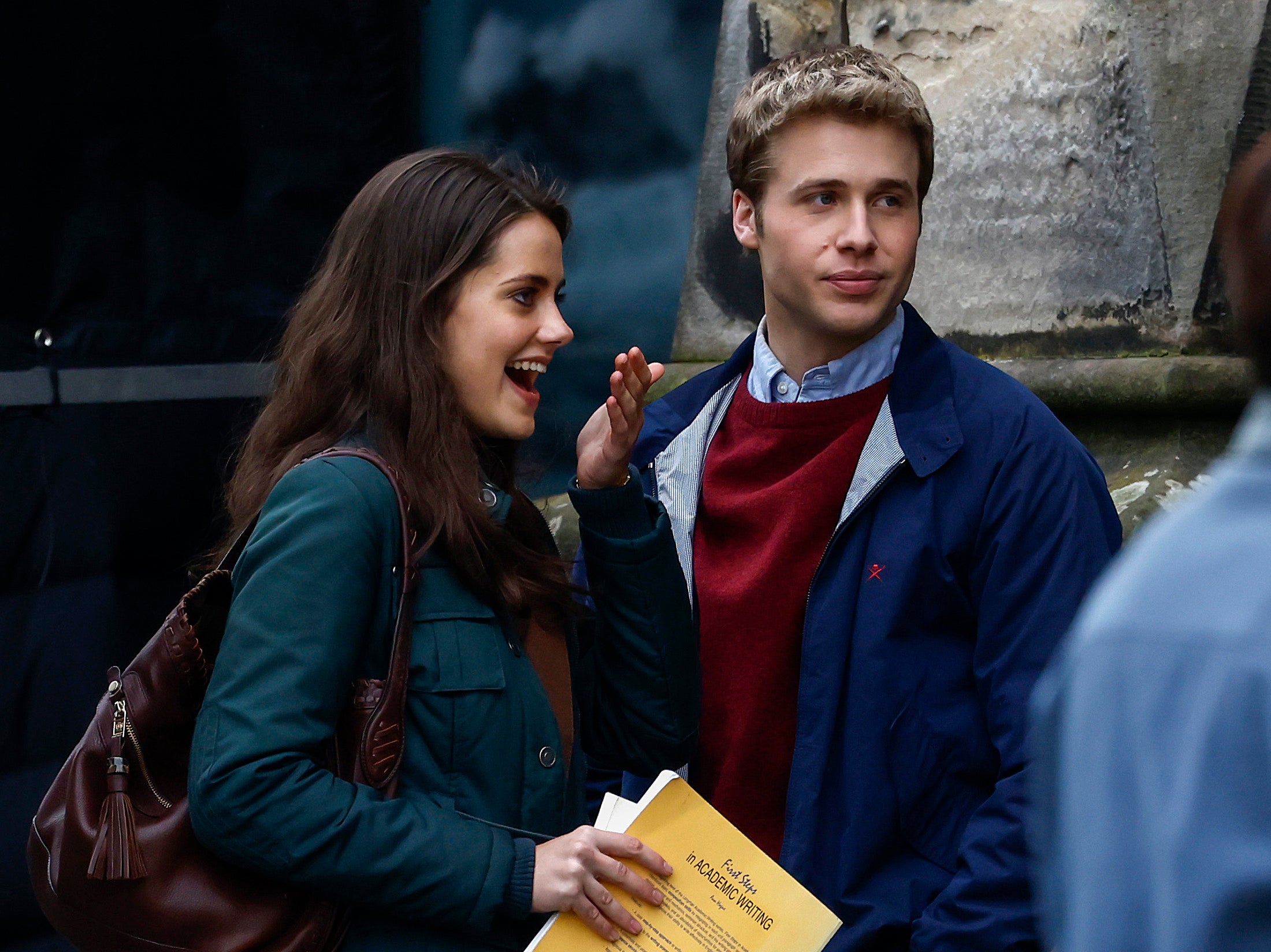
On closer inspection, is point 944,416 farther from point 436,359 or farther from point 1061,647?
point 436,359

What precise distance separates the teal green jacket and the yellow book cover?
0.34 ft

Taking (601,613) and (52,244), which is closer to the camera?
(601,613)

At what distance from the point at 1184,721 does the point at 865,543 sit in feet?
4.43

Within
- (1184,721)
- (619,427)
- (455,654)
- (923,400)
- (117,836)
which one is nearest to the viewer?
(1184,721)

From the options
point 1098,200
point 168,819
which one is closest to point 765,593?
point 168,819

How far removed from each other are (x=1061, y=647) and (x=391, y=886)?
0.93 metres

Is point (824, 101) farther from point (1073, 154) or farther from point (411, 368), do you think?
point (1073, 154)

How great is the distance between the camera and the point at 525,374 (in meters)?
2.15

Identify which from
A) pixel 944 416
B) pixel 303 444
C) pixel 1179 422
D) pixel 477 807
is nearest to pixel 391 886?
pixel 477 807

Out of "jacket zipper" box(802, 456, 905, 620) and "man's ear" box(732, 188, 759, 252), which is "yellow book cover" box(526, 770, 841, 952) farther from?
"man's ear" box(732, 188, 759, 252)

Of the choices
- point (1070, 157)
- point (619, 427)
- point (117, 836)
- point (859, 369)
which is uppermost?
point (1070, 157)

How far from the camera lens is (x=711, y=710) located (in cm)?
231

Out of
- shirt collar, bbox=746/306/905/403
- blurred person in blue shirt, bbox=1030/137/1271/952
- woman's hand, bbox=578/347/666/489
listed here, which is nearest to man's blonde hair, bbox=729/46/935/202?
shirt collar, bbox=746/306/905/403

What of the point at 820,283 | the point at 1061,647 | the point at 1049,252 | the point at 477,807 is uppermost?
the point at 1049,252
